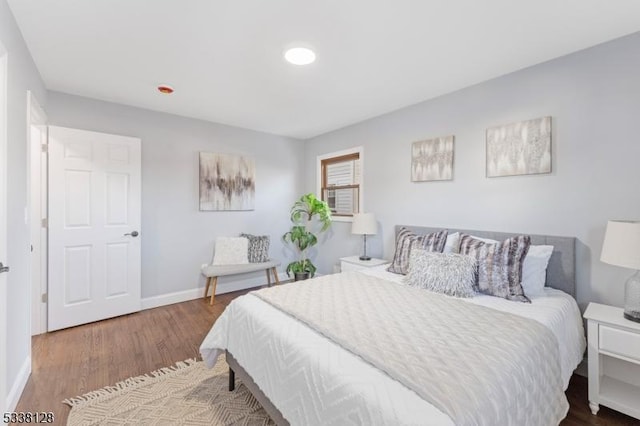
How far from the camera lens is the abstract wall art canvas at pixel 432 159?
2.97 metres

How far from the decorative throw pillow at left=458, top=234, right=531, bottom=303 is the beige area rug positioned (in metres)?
1.76

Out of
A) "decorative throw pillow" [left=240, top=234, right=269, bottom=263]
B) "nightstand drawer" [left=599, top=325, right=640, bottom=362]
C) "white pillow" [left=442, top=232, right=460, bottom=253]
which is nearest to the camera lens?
"nightstand drawer" [left=599, top=325, right=640, bottom=362]

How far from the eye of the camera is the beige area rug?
5.68ft

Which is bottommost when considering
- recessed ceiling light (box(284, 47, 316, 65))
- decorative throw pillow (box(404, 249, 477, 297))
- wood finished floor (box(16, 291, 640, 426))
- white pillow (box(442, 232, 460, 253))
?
wood finished floor (box(16, 291, 640, 426))

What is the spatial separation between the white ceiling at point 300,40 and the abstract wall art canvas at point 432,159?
0.50 meters

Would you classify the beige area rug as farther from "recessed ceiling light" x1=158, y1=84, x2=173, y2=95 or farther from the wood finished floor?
"recessed ceiling light" x1=158, y1=84, x2=173, y2=95

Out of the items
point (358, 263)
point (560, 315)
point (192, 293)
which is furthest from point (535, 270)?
point (192, 293)

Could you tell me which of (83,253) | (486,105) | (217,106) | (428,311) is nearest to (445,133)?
(486,105)

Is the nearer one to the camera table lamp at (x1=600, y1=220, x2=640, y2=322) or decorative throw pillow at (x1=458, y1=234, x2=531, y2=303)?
table lamp at (x1=600, y1=220, x2=640, y2=322)

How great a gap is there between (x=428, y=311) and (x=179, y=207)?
329 centimetres

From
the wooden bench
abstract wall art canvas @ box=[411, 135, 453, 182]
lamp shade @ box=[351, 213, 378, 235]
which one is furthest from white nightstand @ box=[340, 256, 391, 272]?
the wooden bench

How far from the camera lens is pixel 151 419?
1.74 metres

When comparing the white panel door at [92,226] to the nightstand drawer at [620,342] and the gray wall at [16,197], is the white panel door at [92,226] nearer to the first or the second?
the gray wall at [16,197]

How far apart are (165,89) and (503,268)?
11.3ft
